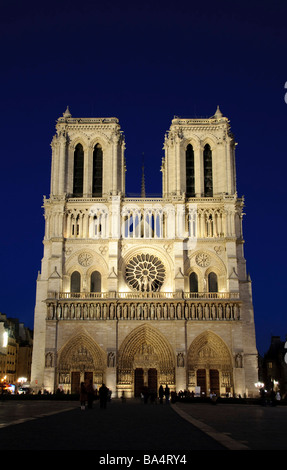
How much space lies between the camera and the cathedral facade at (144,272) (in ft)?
141

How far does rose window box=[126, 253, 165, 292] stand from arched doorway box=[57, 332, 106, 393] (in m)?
5.92

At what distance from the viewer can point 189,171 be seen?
162ft

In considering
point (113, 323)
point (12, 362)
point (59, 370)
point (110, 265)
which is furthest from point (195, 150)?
point (12, 362)

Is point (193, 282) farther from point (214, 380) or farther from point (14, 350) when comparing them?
point (14, 350)

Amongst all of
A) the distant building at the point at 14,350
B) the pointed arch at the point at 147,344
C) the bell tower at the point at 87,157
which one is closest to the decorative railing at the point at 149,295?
the pointed arch at the point at 147,344

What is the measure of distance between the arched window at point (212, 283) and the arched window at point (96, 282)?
29.0ft

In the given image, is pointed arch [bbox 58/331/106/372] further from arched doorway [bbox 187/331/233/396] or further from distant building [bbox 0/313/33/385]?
distant building [bbox 0/313/33/385]

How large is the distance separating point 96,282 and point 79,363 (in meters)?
6.63

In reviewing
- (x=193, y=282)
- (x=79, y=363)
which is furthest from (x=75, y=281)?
(x=193, y=282)

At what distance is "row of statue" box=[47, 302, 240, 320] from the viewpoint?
1704 inches

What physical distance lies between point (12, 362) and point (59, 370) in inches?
951

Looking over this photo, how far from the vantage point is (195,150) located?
161ft

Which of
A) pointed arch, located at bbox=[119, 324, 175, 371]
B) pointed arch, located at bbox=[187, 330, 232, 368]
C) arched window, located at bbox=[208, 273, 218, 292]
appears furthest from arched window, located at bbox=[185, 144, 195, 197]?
pointed arch, located at bbox=[119, 324, 175, 371]

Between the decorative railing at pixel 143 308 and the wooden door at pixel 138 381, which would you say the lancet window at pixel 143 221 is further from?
the wooden door at pixel 138 381
